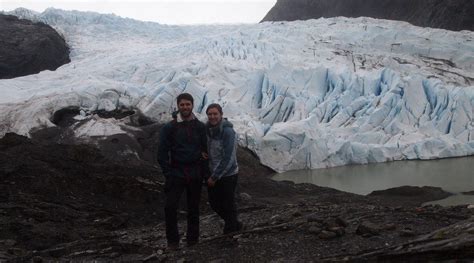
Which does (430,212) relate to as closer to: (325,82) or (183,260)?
(183,260)

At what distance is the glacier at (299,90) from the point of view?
12320mm

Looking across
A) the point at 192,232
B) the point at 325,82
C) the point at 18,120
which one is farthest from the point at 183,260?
the point at 325,82

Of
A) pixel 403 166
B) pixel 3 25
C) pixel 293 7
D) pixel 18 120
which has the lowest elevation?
pixel 403 166

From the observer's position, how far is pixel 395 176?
34.1 ft

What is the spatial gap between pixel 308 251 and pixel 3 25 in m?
21.3

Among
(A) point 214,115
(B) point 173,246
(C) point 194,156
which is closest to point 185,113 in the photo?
(A) point 214,115

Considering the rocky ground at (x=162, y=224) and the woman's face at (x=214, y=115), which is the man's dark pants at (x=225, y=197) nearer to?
the rocky ground at (x=162, y=224)

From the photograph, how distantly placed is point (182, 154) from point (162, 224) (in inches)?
70.9

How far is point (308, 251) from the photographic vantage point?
10.4 feet

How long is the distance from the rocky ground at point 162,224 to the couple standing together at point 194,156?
354 mm

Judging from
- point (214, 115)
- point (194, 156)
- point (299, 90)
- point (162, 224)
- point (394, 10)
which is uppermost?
point (394, 10)

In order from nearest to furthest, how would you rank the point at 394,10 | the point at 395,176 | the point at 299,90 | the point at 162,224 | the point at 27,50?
the point at 162,224, the point at 395,176, the point at 299,90, the point at 27,50, the point at 394,10

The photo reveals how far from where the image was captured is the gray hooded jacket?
3.40 meters

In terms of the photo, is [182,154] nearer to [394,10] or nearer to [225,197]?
[225,197]
